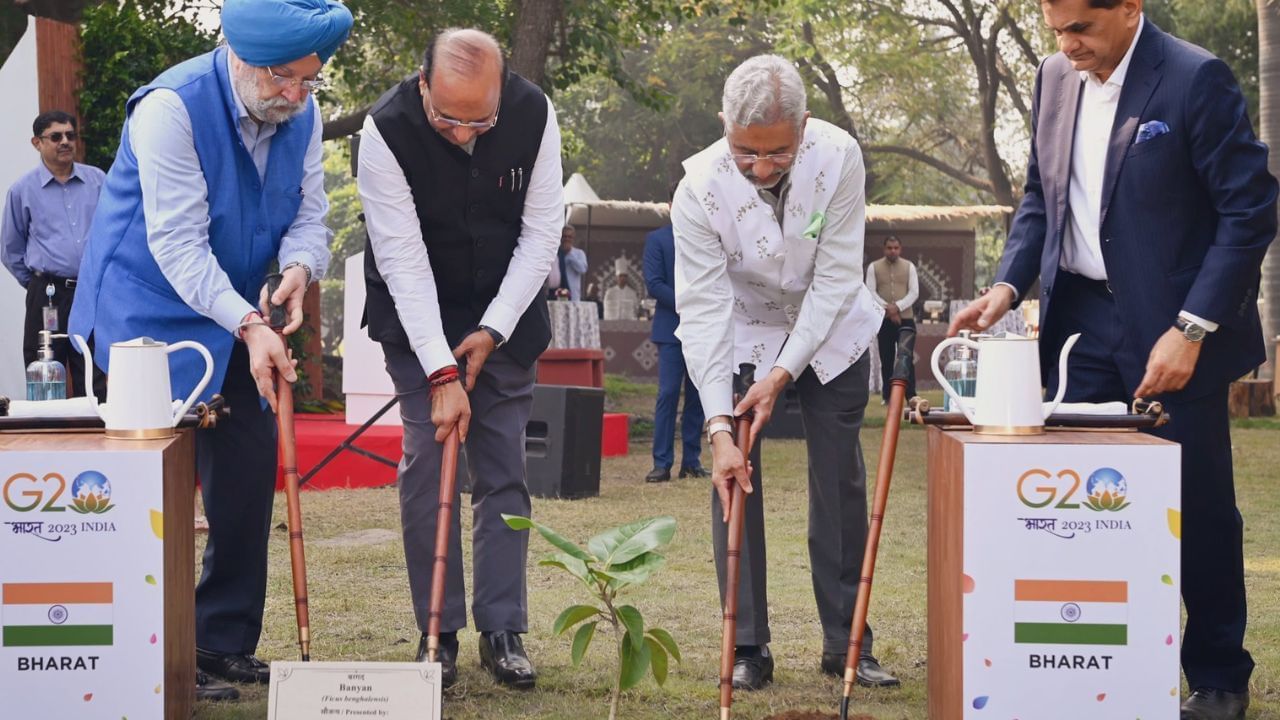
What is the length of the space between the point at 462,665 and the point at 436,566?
72 cm

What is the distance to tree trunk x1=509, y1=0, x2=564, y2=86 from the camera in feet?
36.4

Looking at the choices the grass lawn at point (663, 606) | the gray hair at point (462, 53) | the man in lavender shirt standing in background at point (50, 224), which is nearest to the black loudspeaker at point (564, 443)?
the grass lawn at point (663, 606)

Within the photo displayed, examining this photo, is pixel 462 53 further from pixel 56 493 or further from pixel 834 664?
pixel 834 664

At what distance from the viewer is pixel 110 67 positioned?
350 inches

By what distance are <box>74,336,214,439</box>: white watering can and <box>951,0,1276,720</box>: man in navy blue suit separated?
5.96 feet

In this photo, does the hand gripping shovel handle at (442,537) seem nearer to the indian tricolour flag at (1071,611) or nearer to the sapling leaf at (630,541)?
the sapling leaf at (630,541)

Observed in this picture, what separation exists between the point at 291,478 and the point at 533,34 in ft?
26.6

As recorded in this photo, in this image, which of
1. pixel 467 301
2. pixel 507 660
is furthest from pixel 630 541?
pixel 467 301

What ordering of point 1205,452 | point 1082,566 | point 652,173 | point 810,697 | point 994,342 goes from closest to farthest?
point 1082,566
point 994,342
point 1205,452
point 810,697
point 652,173

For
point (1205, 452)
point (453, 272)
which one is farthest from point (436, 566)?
point (1205, 452)

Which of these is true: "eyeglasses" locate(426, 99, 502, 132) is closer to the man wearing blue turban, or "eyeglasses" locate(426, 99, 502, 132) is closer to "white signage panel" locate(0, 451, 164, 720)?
the man wearing blue turban

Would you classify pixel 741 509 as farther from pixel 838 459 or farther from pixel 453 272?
pixel 453 272

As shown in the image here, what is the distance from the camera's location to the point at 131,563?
2883mm

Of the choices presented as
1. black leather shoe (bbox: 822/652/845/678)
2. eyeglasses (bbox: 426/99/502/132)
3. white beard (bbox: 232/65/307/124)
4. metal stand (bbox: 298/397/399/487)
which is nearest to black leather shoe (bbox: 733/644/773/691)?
black leather shoe (bbox: 822/652/845/678)
